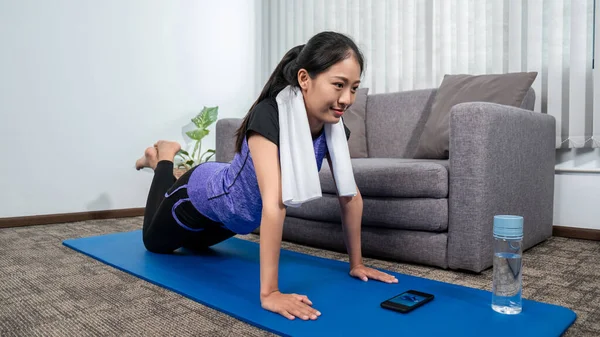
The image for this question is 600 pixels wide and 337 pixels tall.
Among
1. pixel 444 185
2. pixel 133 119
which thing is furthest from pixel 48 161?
pixel 444 185

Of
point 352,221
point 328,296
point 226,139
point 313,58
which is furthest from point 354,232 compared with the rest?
point 226,139

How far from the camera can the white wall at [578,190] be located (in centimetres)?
227

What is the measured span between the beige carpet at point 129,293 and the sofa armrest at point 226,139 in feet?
2.07

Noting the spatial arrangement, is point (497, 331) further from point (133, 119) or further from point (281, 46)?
point (281, 46)

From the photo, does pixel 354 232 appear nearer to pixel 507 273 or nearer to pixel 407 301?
pixel 407 301

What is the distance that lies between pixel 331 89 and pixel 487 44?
1.75 m

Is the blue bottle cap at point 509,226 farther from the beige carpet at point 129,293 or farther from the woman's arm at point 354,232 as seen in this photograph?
the woman's arm at point 354,232

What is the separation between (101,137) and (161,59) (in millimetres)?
768

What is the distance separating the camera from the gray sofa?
1.56m

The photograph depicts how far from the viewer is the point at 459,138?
1590mm

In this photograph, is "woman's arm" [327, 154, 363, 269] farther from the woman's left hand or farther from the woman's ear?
the woman's ear

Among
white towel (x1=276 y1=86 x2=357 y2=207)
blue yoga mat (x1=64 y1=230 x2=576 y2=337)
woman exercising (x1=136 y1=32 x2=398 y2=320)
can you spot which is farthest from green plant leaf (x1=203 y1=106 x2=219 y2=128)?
white towel (x1=276 y1=86 x2=357 y2=207)

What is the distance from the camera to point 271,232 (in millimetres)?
1196

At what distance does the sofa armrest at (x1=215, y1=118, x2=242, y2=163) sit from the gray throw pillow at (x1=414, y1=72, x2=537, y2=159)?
969 mm
